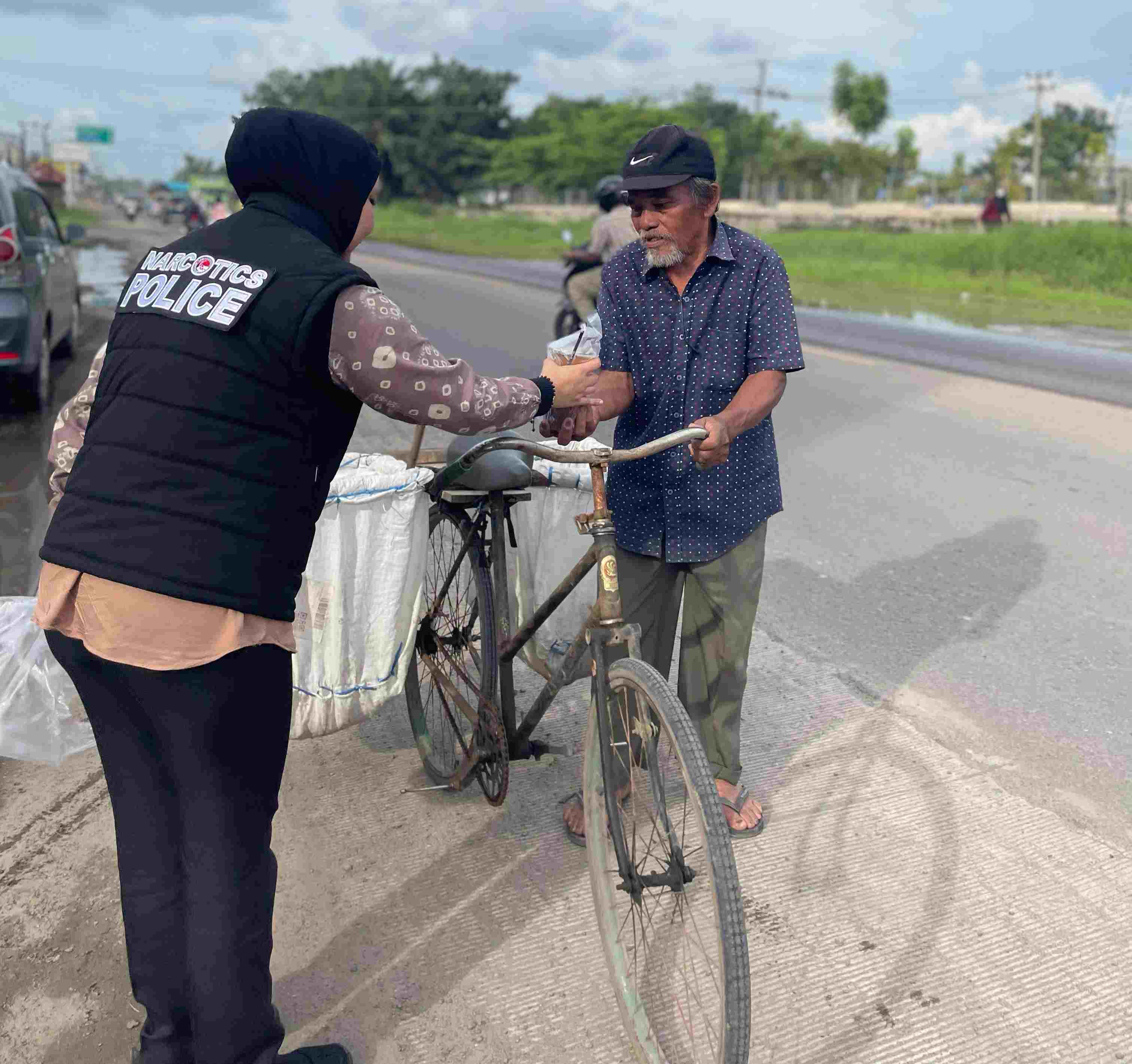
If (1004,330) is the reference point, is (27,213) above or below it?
above

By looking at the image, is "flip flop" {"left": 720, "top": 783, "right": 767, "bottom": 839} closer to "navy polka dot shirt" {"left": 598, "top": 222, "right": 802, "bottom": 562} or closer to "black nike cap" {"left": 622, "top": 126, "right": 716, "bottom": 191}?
"navy polka dot shirt" {"left": 598, "top": 222, "right": 802, "bottom": 562}

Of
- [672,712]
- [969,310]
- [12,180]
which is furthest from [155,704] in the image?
[969,310]

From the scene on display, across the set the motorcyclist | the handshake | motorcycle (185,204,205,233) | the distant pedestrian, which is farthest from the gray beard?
the distant pedestrian

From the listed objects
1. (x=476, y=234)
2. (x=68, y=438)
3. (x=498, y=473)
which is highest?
(x=68, y=438)

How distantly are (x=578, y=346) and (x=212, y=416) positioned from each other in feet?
3.61

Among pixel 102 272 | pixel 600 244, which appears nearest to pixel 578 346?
pixel 600 244

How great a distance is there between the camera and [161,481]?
1.94 meters

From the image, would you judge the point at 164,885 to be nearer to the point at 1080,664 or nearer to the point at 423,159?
the point at 1080,664

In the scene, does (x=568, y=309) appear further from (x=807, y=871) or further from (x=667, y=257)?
(x=807, y=871)

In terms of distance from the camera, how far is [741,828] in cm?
331

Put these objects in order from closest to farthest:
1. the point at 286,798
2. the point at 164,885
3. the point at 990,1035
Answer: the point at 164,885 < the point at 990,1035 < the point at 286,798

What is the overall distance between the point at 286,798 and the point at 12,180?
8.01m

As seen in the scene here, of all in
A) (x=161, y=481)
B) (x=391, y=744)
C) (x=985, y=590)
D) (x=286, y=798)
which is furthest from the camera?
(x=985, y=590)

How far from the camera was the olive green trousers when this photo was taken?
3.16 meters
